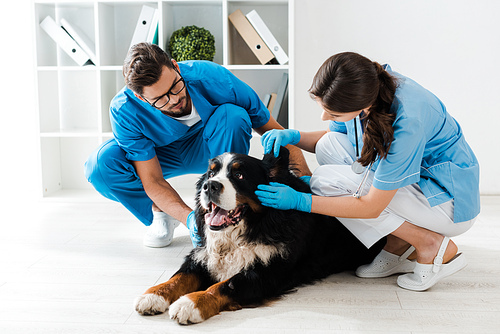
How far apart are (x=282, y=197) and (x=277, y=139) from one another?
347 mm

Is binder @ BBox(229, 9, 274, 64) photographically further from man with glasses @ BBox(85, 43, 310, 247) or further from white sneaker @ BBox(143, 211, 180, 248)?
white sneaker @ BBox(143, 211, 180, 248)

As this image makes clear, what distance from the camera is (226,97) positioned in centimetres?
241

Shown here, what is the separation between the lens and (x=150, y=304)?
5.68 ft

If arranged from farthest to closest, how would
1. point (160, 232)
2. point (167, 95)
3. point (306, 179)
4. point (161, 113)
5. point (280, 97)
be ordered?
point (280, 97) → point (160, 232) → point (161, 113) → point (306, 179) → point (167, 95)

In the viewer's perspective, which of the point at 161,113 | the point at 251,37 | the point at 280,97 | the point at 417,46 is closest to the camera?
the point at 161,113

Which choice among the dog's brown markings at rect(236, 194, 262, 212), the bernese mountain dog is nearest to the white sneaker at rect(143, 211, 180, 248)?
the bernese mountain dog

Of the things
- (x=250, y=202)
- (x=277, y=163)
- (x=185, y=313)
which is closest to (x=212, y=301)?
(x=185, y=313)

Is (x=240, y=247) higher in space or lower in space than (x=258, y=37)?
lower

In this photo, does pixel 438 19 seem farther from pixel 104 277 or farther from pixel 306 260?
pixel 104 277

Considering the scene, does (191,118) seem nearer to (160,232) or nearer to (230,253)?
(160,232)

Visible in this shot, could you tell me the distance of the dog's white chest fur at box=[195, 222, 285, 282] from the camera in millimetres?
1862

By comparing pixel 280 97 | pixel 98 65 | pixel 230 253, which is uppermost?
pixel 98 65

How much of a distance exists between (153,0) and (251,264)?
2.14 metres

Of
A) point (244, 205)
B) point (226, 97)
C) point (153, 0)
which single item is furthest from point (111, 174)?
point (153, 0)
